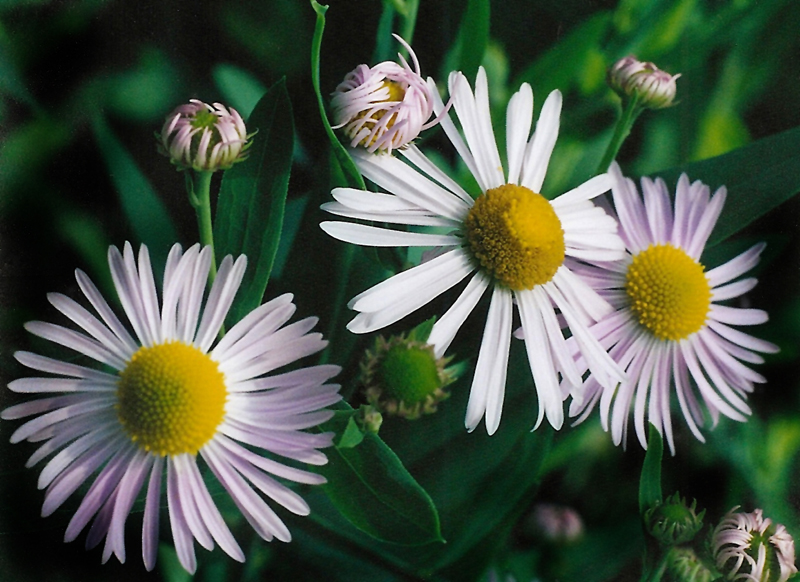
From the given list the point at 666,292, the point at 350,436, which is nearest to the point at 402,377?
the point at 350,436

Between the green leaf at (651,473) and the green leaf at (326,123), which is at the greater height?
the green leaf at (326,123)

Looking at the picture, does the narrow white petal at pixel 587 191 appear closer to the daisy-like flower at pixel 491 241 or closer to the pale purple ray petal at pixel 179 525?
the daisy-like flower at pixel 491 241

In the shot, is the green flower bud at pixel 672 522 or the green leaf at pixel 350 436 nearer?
the green leaf at pixel 350 436

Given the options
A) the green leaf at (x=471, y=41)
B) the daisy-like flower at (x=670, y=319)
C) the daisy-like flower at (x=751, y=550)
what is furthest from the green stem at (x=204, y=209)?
the daisy-like flower at (x=751, y=550)

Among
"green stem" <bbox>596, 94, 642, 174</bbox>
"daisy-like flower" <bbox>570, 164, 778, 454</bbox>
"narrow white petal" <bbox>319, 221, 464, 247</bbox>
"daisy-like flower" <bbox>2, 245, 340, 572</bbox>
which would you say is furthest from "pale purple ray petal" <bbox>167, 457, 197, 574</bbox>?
"green stem" <bbox>596, 94, 642, 174</bbox>

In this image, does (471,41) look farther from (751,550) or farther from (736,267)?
(751,550)

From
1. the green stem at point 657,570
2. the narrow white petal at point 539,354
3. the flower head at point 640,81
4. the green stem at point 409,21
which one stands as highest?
the flower head at point 640,81

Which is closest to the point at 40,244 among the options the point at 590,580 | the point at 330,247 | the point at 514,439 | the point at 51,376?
the point at 51,376

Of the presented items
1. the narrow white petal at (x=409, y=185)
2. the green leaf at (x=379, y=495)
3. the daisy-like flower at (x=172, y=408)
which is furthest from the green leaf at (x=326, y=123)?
the green leaf at (x=379, y=495)

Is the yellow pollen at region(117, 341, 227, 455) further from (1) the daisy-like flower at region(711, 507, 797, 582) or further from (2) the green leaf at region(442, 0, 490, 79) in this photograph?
(1) the daisy-like flower at region(711, 507, 797, 582)
